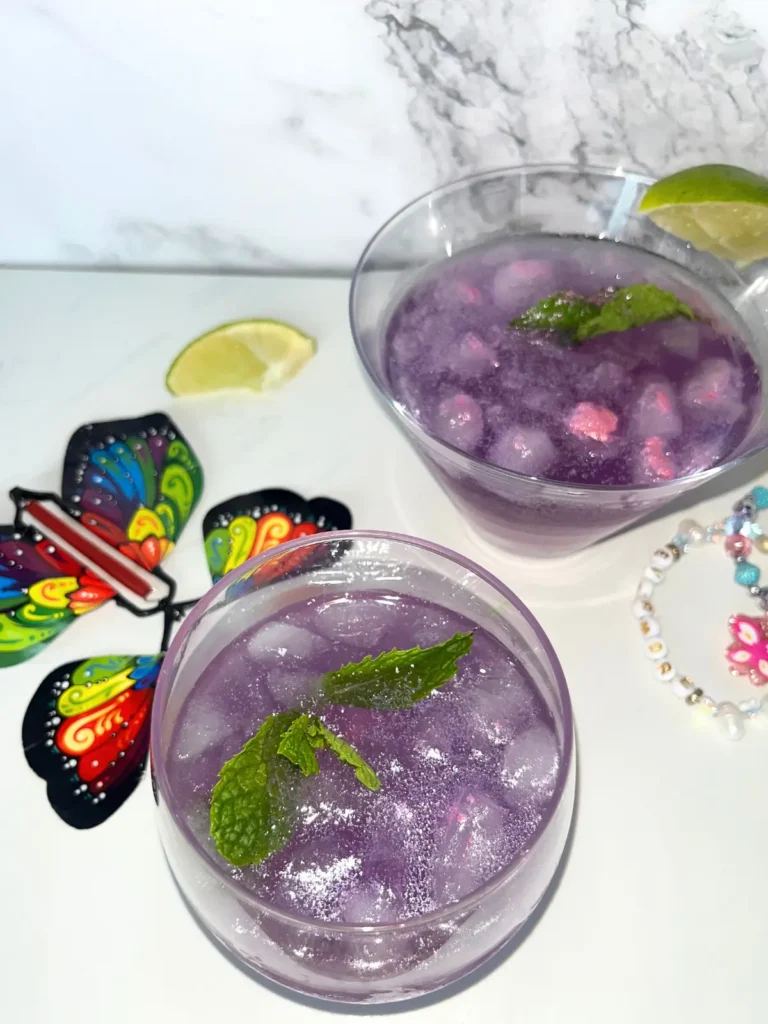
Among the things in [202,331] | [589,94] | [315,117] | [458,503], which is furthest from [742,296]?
[202,331]

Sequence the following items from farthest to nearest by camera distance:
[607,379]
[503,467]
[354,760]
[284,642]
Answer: [607,379] < [503,467] < [284,642] < [354,760]

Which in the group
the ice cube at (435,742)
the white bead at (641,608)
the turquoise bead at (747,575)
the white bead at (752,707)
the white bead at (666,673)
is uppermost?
the ice cube at (435,742)

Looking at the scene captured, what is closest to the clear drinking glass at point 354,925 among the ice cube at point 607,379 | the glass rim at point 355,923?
the glass rim at point 355,923

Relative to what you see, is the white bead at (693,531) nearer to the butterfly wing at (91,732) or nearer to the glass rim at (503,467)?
the glass rim at (503,467)

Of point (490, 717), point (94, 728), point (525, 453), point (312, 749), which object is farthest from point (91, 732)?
point (525, 453)

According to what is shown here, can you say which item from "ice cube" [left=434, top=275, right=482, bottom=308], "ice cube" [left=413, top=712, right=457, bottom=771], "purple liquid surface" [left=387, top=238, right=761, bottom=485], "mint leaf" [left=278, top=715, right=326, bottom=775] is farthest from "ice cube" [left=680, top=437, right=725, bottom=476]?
"mint leaf" [left=278, top=715, right=326, bottom=775]

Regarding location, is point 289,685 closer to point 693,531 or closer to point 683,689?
point 683,689
